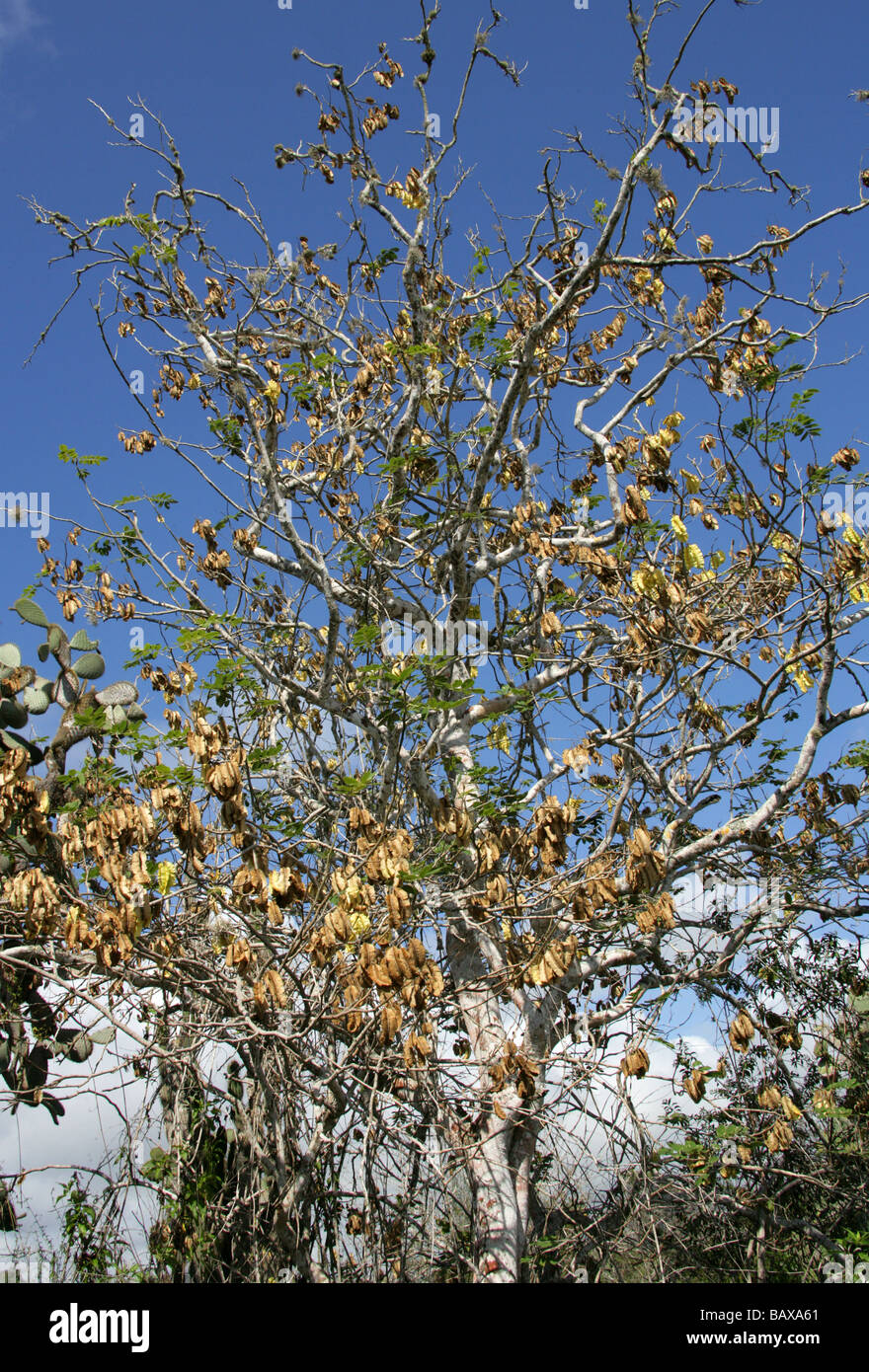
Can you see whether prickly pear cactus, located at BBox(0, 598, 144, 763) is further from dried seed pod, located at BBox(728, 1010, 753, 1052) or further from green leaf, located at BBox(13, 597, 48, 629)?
dried seed pod, located at BBox(728, 1010, 753, 1052)

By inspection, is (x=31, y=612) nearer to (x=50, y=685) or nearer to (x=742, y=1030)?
(x=50, y=685)

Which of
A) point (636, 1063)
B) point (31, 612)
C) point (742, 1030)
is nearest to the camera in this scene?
point (636, 1063)

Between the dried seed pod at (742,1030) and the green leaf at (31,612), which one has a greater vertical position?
the green leaf at (31,612)

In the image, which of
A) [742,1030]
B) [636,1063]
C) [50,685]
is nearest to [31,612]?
[50,685]

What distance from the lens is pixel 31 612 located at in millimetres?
5590

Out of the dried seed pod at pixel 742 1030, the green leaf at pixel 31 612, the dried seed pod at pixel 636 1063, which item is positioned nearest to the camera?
the dried seed pod at pixel 636 1063

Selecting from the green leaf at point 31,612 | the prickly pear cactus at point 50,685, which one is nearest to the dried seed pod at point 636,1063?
the prickly pear cactus at point 50,685

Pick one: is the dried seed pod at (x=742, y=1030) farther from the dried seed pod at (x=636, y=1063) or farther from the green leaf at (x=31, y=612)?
the green leaf at (x=31, y=612)

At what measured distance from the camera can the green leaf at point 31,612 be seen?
5.58 metres

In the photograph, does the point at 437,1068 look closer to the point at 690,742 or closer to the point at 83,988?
the point at 83,988

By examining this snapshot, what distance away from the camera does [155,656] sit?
639cm

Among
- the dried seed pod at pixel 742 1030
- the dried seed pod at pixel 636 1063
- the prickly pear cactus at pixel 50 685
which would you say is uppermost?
the prickly pear cactus at pixel 50 685

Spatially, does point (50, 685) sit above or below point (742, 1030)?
above

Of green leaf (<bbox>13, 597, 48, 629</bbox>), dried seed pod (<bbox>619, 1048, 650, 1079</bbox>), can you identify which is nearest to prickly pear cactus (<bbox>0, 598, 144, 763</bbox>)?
green leaf (<bbox>13, 597, 48, 629</bbox>)
